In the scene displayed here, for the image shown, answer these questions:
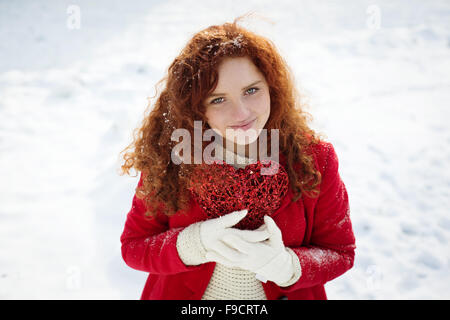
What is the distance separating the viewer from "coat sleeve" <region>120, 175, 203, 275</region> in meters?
1.11

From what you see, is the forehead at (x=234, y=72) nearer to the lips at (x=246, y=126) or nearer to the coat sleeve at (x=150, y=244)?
the lips at (x=246, y=126)

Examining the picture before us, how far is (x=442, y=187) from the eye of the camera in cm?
271

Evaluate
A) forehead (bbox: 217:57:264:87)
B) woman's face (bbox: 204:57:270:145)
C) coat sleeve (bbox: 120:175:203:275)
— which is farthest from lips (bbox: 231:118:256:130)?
Result: coat sleeve (bbox: 120:175:203:275)

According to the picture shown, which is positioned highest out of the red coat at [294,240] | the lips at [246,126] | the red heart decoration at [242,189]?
the lips at [246,126]

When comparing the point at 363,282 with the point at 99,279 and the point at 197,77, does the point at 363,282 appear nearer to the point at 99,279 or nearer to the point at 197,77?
the point at 99,279

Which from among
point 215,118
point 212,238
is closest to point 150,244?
point 212,238

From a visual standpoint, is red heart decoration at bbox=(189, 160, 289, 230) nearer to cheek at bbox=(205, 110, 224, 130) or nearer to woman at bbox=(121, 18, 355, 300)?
woman at bbox=(121, 18, 355, 300)

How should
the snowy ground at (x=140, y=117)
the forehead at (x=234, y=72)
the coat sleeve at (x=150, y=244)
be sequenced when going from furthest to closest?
1. the snowy ground at (x=140, y=117)
2. the coat sleeve at (x=150, y=244)
3. the forehead at (x=234, y=72)

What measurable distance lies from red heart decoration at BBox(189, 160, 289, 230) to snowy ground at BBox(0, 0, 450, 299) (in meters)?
0.42

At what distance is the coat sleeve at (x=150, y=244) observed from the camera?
1.11 meters

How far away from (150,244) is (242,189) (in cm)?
34

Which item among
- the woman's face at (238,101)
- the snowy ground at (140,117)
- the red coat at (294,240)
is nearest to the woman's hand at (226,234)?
the red coat at (294,240)

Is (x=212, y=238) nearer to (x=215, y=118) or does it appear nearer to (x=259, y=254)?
(x=259, y=254)

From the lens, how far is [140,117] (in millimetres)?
3273
